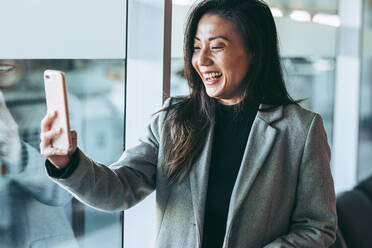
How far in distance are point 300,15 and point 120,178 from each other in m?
2.00

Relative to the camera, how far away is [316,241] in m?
1.36

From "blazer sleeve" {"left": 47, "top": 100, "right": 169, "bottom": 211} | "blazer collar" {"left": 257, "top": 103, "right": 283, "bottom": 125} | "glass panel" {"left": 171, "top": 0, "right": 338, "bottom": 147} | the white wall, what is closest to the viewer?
"blazer sleeve" {"left": 47, "top": 100, "right": 169, "bottom": 211}

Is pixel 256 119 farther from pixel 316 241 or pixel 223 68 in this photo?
Result: pixel 316 241

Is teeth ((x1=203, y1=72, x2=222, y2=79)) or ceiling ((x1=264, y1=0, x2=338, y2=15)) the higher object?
ceiling ((x1=264, y1=0, x2=338, y2=15))

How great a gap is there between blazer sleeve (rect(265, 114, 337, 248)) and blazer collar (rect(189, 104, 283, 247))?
12 cm

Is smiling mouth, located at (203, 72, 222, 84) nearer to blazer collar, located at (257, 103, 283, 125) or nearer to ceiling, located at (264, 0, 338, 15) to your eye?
blazer collar, located at (257, 103, 283, 125)

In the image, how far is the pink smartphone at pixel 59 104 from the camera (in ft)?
3.45

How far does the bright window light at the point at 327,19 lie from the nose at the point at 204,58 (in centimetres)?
187

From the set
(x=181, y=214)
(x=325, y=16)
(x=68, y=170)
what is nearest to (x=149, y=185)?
(x=181, y=214)

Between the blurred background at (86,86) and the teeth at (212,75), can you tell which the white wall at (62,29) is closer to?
the blurred background at (86,86)

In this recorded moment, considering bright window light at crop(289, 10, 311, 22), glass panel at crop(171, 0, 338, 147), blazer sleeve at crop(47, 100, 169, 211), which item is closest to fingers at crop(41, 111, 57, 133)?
blazer sleeve at crop(47, 100, 169, 211)

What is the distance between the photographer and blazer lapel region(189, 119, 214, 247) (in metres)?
1.33

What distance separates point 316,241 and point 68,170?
78 centimetres

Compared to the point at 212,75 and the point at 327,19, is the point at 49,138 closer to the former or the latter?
the point at 212,75
